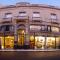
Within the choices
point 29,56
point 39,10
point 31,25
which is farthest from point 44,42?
point 29,56

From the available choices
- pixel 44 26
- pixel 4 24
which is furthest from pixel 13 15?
pixel 44 26

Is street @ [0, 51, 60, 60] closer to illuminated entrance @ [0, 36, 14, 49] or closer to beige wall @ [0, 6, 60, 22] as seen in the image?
illuminated entrance @ [0, 36, 14, 49]

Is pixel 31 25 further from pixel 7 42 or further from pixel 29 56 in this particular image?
pixel 29 56

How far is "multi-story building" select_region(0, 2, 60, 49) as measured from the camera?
11.3 feet

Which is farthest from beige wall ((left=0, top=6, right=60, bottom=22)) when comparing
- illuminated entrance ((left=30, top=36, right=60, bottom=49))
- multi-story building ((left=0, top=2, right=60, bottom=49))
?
illuminated entrance ((left=30, top=36, right=60, bottom=49))

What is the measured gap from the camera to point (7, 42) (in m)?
3.84

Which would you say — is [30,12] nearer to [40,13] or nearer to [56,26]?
[40,13]

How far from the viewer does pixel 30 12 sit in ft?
12.6

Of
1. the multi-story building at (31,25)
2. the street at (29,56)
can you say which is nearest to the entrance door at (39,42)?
the multi-story building at (31,25)

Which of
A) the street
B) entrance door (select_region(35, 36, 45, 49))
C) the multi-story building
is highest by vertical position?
the multi-story building

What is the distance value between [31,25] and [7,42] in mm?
409

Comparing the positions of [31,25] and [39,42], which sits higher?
[31,25]

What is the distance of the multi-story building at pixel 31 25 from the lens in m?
3.43

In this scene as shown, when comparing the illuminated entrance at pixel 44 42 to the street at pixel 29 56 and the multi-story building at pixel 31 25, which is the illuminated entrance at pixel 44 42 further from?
the street at pixel 29 56
